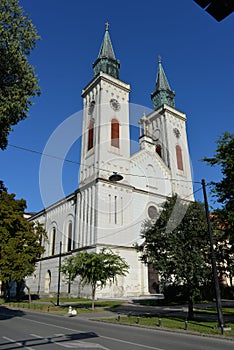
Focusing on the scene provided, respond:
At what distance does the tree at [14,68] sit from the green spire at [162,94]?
36699mm

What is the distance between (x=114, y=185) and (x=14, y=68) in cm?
2122

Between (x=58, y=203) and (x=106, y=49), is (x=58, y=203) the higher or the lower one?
the lower one

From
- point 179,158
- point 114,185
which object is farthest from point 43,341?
point 179,158

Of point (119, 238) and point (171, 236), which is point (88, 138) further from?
point (171, 236)

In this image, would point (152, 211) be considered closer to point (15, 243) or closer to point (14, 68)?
point (15, 243)

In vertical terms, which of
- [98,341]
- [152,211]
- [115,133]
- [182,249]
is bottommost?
[98,341]

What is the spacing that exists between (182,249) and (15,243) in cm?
1942

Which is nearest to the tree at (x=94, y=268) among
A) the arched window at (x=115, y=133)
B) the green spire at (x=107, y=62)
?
the arched window at (x=115, y=133)

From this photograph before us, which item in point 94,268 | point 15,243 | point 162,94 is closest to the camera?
point 94,268

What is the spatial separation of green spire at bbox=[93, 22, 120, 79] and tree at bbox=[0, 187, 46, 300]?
72.9 feet

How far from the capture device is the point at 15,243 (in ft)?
92.5

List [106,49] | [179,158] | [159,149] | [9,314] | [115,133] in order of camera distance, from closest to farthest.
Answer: [9,314]
[115,133]
[179,158]
[106,49]
[159,149]

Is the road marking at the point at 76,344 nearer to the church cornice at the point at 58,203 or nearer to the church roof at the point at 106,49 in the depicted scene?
the church cornice at the point at 58,203

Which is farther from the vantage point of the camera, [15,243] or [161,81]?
[161,81]
